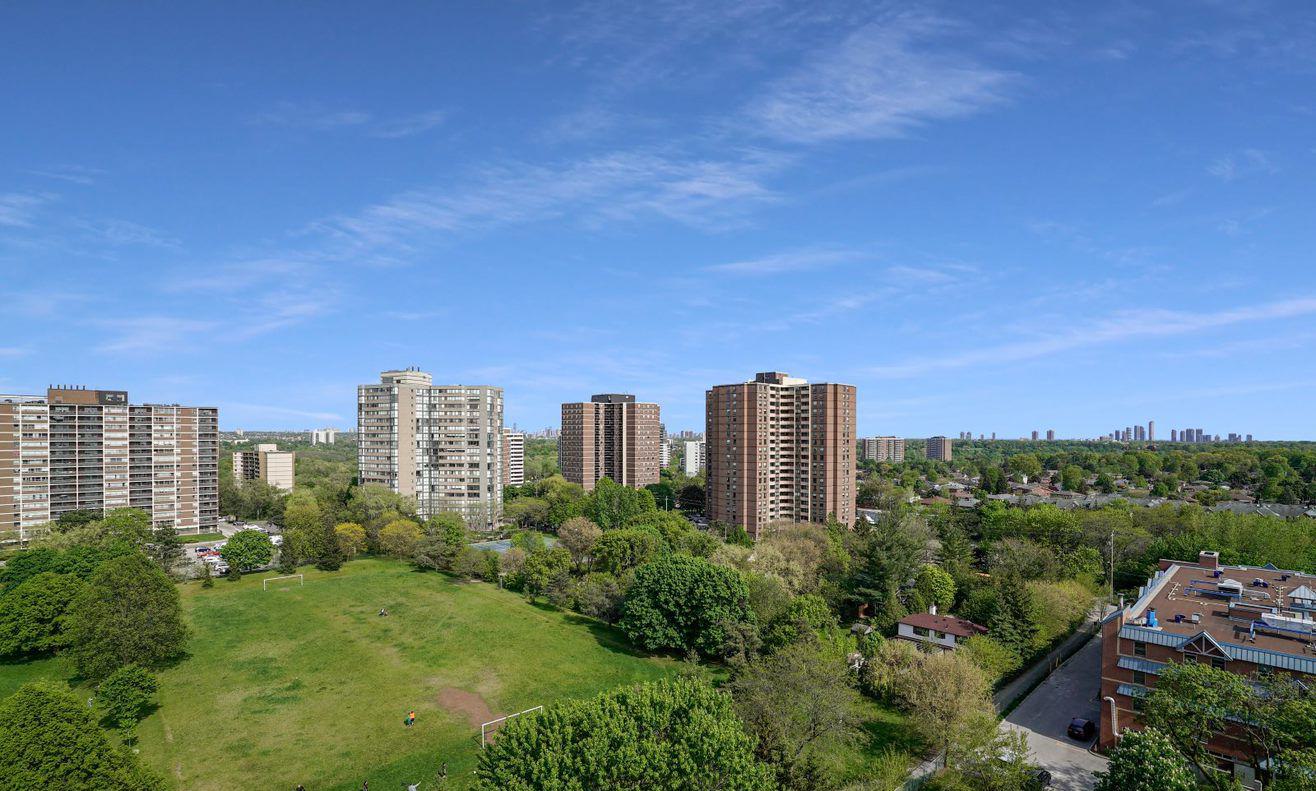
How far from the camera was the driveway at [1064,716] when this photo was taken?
28.6 m

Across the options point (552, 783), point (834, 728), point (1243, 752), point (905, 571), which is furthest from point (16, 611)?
point (1243, 752)

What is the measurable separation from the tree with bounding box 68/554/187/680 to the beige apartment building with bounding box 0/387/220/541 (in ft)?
145

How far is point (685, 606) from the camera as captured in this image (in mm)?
42188

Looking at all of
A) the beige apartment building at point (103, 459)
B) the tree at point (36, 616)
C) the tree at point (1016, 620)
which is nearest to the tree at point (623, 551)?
the tree at point (1016, 620)

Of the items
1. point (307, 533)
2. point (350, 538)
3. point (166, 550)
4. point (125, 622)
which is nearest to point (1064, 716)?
point (125, 622)

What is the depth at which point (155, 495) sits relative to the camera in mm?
82375

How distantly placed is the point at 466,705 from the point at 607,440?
81.9 meters

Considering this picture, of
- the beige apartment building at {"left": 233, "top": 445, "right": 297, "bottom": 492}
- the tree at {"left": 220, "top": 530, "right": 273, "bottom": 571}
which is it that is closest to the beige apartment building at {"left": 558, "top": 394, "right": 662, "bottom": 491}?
the beige apartment building at {"left": 233, "top": 445, "right": 297, "bottom": 492}

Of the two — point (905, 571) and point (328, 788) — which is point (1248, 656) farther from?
point (328, 788)

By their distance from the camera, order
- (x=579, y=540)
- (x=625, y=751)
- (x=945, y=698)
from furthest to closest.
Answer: (x=579, y=540) < (x=945, y=698) < (x=625, y=751)

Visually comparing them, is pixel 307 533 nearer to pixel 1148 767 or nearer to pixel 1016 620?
pixel 1016 620

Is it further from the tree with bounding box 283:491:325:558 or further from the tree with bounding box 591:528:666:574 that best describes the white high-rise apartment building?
the tree with bounding box 591:528:666:574

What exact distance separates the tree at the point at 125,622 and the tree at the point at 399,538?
27.2 meters

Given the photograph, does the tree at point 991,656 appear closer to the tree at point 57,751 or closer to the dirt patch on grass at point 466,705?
the dirt patch on grass at point 466,705
